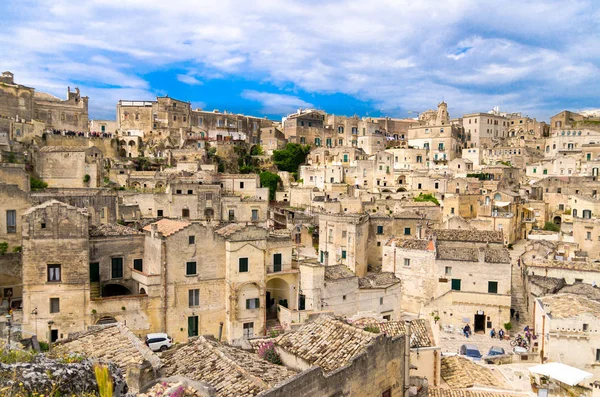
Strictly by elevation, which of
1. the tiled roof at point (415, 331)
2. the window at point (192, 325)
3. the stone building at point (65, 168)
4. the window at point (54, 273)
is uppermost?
the stone building at point (65, 168)

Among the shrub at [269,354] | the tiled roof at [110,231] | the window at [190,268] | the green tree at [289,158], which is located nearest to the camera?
the shrub at [269,354]

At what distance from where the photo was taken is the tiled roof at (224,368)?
31.9 feet

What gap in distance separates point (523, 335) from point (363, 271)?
47.5 feet

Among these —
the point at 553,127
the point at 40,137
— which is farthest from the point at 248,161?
the point at 553,127

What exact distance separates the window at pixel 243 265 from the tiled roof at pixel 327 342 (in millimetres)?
13735

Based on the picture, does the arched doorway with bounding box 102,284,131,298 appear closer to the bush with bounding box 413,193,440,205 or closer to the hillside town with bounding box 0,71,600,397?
the hillside town with bounding box 0,71,600,397

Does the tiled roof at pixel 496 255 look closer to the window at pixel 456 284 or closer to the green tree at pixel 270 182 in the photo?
the window at pixel 456 284

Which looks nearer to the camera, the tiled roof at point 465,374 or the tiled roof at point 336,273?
the tiled roof at point 465,374

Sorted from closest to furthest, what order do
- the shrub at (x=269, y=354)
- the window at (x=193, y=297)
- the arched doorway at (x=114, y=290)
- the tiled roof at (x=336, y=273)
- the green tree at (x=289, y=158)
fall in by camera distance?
the shrub at (x=269, y=354) < the window at (x=193, y=297) < the arched doorway at (x=114, y=290) < the tiled roof at (x=336, y=273) < the green tree at (x=289, y=158)

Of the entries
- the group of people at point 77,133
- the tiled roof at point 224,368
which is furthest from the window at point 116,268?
the group of people at point 77,133

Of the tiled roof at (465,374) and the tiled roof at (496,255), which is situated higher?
the tiled roof at (496,255)

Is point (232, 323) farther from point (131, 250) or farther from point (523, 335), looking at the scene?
point (523, 335)

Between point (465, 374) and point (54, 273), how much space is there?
1992 cm

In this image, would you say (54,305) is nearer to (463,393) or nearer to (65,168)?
(463,393)
